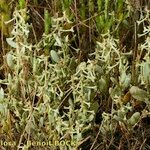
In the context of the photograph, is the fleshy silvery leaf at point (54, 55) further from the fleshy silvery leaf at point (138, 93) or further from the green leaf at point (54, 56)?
the fleshy silvery leaf at point (138, 93)

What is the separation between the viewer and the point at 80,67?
1441 mm

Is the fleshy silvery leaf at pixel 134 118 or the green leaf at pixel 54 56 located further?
the green leaf at pixel 54 56

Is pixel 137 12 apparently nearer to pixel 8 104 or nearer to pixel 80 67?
pixel 80 67

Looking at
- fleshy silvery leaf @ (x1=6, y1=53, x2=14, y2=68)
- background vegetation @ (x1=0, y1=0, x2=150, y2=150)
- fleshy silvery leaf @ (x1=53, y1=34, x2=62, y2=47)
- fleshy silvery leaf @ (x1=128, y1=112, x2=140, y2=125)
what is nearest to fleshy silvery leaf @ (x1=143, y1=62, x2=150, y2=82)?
background vegetation @ (x1=0, y1=0, x2=150, y2=150)

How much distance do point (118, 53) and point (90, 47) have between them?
19cm

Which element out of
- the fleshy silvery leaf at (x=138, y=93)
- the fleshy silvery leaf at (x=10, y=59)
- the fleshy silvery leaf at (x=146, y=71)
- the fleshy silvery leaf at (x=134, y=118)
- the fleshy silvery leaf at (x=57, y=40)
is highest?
the fleshy silvery leaf at (x=57, y=40)

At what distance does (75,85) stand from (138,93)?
0.19m

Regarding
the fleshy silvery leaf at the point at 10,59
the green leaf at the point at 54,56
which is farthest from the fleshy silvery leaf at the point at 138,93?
the fleshy silvery leaf at the point at 10,59

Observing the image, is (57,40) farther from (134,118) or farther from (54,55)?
(134,118)

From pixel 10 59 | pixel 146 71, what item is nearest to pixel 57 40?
pixel 10 59

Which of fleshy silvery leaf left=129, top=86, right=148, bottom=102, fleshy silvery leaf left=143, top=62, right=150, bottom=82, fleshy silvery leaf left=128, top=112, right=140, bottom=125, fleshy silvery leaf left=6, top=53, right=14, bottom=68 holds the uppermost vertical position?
fleshy silvery leaf left=6, top=53, right=14, bottom=68

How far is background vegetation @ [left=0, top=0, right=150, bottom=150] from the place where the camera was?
1.42 m

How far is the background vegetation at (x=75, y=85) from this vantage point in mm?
1421

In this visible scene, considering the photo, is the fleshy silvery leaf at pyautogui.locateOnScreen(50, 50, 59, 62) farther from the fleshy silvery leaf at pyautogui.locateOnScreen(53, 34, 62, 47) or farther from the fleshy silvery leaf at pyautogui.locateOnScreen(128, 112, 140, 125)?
the fleshy silvery leaf at pyautogui.locateOnScreen(128, 112, 140, 125)
